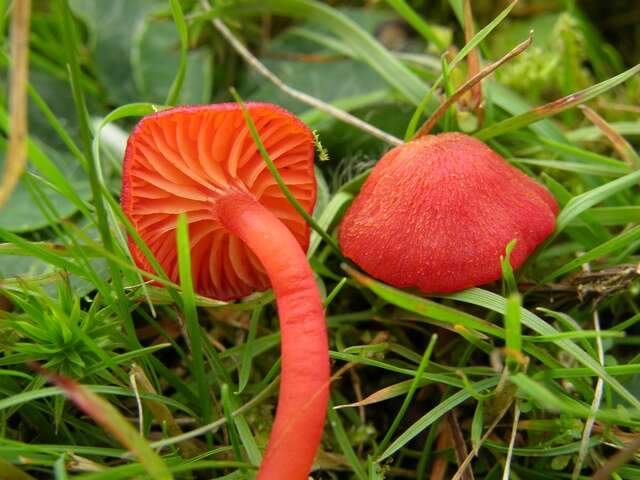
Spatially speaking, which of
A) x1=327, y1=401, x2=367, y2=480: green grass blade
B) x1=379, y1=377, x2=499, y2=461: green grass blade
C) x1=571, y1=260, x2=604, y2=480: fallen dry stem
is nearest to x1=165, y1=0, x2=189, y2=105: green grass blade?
x1=327, y1=401, x2=367, y2=480: green grass blade

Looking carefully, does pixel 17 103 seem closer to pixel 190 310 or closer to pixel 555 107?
pixel 190 310

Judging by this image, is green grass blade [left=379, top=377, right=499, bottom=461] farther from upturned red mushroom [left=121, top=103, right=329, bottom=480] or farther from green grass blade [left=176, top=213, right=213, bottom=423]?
green grass blade [left=176, top=213, right=213, bottom=423]

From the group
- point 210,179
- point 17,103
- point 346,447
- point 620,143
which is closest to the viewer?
point 17,103

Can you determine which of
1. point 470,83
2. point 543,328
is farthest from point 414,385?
point 470,83

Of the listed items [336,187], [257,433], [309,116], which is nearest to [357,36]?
[309,116]

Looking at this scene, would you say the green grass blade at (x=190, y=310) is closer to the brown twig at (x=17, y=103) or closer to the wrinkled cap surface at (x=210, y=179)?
the wrinkled cap surface at (x=210, y=179)

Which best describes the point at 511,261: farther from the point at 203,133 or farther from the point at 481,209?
the point at 203,133

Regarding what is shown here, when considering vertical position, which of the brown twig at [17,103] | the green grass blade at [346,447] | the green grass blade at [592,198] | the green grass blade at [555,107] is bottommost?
the green grass blade at [346,447]

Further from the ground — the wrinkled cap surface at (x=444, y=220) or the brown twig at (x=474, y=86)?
the brown twig at (x=474, y=86)

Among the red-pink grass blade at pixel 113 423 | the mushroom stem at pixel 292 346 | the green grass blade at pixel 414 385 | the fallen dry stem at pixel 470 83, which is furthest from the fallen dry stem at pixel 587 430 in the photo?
the red-pink grass blade at pixel 113 423
